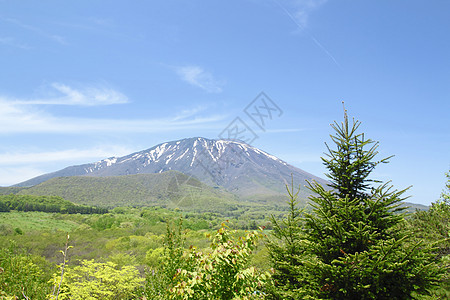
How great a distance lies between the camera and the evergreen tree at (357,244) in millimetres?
4215

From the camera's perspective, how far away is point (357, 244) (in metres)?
4.81

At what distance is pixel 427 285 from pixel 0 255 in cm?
1367

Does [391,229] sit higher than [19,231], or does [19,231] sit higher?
[391,229]

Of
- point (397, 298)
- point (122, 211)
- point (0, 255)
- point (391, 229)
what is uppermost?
point (391, 229)

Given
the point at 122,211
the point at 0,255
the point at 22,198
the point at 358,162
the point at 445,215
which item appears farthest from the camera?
the point at 122,211

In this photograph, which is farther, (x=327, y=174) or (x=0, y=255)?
(x=0, y=255)

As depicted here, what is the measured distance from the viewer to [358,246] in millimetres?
4848

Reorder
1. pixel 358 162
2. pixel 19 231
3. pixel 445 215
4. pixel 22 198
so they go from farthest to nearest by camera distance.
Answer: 1. pixel 22 198
2. pixel 19 231
3. pixel 445 215
4. pixel 358 162

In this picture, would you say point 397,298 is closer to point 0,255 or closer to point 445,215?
point 445,215

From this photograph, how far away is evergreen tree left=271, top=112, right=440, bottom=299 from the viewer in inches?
166

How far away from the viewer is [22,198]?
115 m

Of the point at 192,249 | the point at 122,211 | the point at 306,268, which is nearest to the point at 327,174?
the point at 306,268

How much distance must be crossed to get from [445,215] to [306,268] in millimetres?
10938

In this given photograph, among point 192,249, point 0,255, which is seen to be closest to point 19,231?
point 0,255
